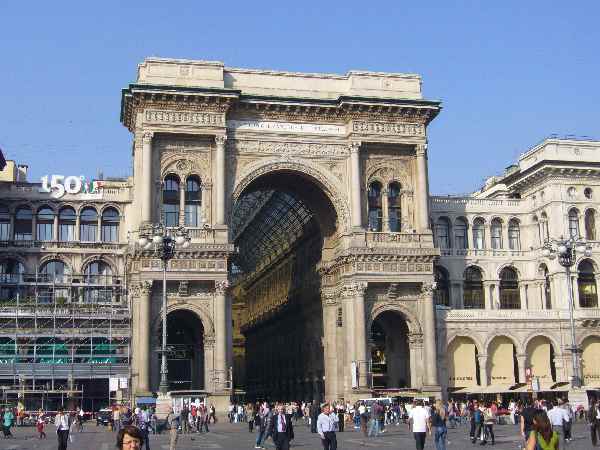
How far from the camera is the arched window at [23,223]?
238ft

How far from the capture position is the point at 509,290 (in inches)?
3105

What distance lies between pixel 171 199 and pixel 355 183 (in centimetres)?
1283

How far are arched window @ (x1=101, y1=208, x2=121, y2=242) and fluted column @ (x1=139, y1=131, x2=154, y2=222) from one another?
15892 millimetres

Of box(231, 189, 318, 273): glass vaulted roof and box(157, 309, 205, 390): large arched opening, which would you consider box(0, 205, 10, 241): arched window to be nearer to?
A: box(157, 309, 205, 390): large arched opening

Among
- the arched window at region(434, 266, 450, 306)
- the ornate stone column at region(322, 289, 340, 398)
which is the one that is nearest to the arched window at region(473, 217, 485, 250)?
the arched window at region(434, 266, 450, 306)

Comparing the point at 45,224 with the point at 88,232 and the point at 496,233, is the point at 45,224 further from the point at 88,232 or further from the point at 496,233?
the point at 496,233

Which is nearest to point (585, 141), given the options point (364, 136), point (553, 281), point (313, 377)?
point (553, 281)

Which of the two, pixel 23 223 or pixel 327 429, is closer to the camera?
pixel 327 429

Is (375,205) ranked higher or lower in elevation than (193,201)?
higher

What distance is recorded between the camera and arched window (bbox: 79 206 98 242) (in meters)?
74.2

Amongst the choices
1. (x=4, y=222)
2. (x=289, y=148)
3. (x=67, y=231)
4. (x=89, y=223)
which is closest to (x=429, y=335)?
(x=289, y=148)

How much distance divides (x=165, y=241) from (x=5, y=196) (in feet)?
116

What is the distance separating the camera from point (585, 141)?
77.2 metres

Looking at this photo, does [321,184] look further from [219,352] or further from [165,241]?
[165,241]
